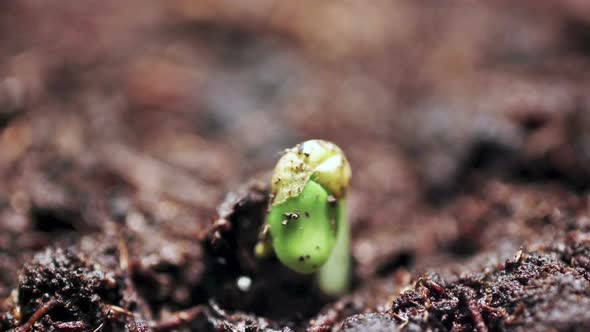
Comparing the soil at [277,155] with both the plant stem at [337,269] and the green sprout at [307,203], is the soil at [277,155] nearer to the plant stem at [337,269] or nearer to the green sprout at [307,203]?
the plant stem at [337,269]

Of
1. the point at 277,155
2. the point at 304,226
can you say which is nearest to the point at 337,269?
the point at 304,226

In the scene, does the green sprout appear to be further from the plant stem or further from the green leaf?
the plant stem

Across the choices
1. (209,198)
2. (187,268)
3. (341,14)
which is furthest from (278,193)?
(341,14)

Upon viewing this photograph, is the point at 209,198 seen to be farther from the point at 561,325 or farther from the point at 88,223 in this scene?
the point at 561,325

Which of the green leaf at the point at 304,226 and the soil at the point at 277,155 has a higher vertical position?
the soil at the point at 277,155

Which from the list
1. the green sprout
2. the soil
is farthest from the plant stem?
the green sprout

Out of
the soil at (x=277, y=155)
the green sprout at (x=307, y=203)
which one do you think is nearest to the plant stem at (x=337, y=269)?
the soil at (x=277, y=155)

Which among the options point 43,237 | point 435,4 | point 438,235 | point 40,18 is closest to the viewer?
point 43,237
